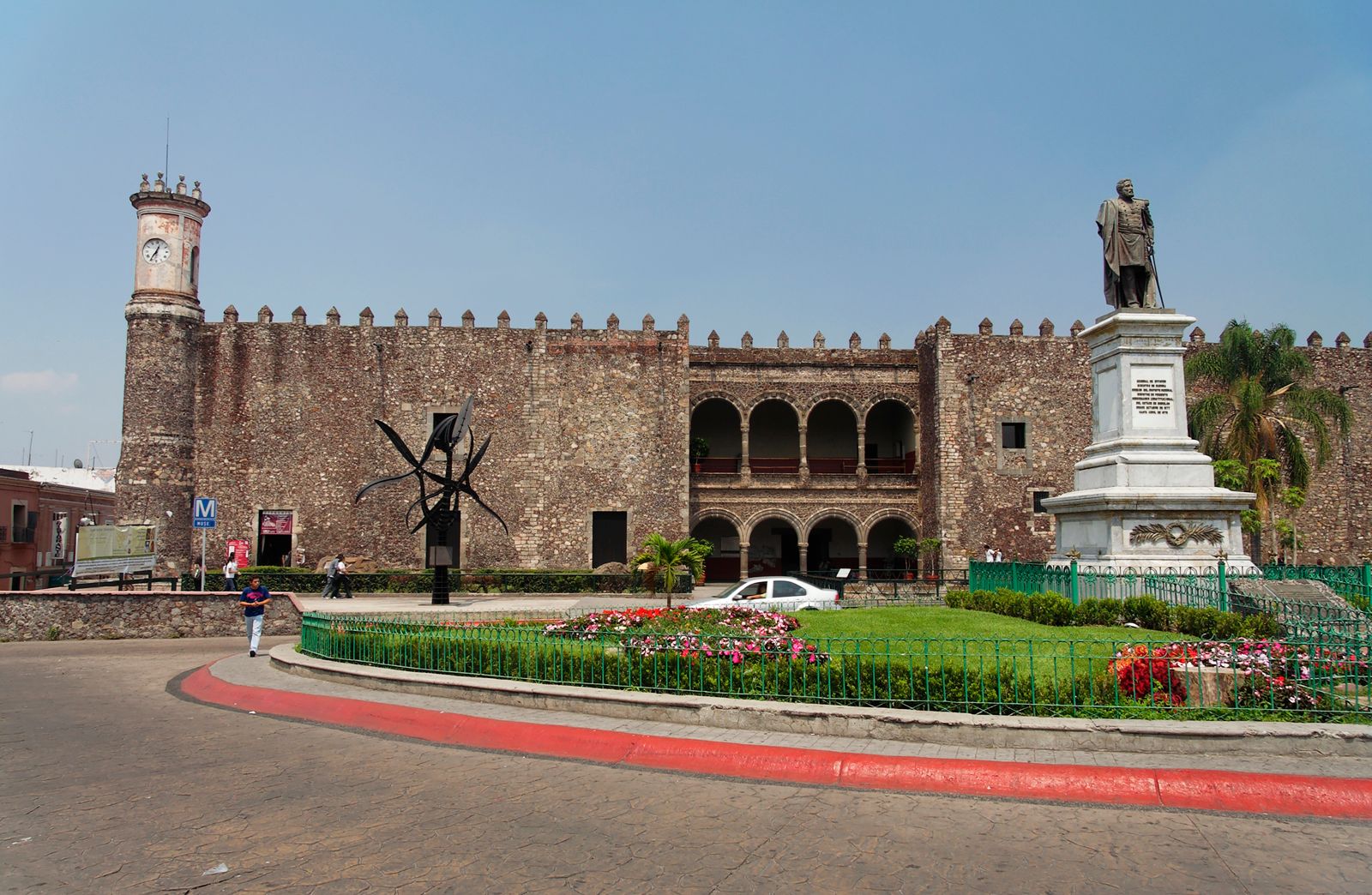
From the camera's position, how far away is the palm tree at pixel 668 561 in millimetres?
21906

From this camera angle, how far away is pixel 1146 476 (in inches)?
512

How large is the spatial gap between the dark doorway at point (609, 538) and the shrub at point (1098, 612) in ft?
67.7

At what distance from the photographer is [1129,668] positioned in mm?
7836

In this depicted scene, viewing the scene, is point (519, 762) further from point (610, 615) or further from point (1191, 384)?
point (1191, 384)

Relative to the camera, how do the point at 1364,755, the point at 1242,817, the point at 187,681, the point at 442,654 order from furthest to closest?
the point at 187,681 < the point at 442,654 < the point at 1364,755 < the point at 1242,817

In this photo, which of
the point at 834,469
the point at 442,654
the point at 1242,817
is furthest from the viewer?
the point at 834,469

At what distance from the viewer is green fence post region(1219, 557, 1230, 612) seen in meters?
10.6

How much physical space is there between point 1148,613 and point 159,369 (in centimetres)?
2885

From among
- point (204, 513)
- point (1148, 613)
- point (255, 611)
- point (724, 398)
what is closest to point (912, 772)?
point (1148, 613)

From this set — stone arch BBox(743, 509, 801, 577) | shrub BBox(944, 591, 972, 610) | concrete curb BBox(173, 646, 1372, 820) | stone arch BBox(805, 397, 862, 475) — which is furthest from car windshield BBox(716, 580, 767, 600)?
stone arch BBox(805, 397, 862, 475)

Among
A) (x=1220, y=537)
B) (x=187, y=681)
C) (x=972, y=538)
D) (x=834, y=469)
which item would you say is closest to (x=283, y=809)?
(x=187, y=681)

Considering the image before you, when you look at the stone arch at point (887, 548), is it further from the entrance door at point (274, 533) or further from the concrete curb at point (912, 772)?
the concrete curb at point (912, 772)

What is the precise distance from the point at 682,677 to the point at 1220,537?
813cm

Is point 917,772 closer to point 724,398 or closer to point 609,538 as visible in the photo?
point 609,538
